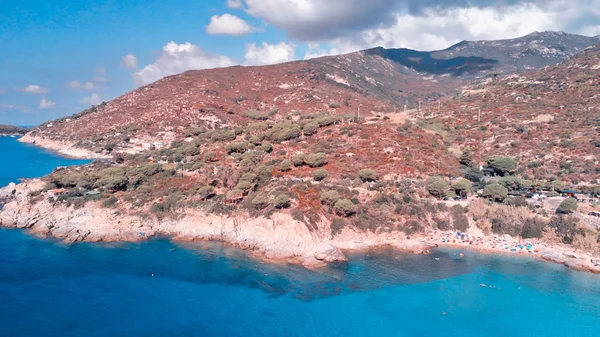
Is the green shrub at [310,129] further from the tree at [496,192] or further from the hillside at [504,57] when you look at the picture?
the hillside at [504,57]

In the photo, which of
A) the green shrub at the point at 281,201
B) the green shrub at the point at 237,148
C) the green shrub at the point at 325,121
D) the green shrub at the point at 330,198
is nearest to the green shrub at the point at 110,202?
the green shrub at the point at 281,201

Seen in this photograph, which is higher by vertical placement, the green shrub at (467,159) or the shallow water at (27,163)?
the shallow water at (27,163)

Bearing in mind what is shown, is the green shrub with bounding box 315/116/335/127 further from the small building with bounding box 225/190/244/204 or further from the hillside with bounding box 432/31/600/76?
the hillside with bounding box 432/31/600/76

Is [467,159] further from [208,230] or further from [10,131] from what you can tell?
[10,131]

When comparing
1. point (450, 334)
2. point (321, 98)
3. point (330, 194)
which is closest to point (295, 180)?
point (330, 194)

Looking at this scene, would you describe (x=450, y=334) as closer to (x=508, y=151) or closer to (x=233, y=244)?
(x=233, y=244)

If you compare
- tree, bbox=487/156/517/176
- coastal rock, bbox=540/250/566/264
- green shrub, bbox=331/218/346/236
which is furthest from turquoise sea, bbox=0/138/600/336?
tree, bbox=487/156/517/176
